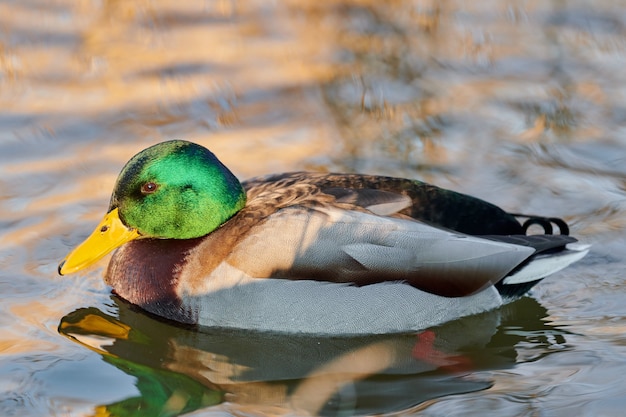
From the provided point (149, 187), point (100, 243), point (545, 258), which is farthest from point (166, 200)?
point (545, 258)

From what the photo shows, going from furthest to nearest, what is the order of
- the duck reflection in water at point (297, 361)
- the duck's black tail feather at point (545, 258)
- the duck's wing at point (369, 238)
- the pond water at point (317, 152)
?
the duck's black tail feather at point (545, 258)
the duck's wing at point (369, 238)
the pond water at point (317, 152)
the duck reflection in water at point (297, 361)

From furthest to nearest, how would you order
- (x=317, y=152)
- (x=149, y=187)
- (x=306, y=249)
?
(x=317, y=152) → (x=149, y=187) → (x=306, y=249)

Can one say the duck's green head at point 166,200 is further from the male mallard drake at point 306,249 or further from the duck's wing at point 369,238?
the duck's wing at point 369,238

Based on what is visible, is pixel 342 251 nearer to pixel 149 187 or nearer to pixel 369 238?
pixel 369 238

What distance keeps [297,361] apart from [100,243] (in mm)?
1264

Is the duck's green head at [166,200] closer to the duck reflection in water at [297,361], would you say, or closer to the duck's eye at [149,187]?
the duck's eye at [149,187]

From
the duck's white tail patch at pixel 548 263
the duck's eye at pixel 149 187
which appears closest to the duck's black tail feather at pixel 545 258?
the duck's white tail patch at pixel 548 263

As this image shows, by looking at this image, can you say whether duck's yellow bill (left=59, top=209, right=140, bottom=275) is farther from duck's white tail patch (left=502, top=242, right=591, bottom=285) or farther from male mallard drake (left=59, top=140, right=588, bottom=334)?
duck's white tail patch (left=502, top=242, right=591, bottom=285)

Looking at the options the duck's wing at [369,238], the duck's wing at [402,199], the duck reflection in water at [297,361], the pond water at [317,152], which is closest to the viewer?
the duck reflection in water at [297,361]

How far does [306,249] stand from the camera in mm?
6172

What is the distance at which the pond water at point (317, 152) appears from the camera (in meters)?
5.93

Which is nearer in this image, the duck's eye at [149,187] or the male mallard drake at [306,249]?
the male mallard drake at [306,249]

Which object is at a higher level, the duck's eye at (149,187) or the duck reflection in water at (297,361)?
the duck's eye at (149,187)

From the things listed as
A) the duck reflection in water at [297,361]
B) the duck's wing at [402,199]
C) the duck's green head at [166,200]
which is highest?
the duck's wing at [402,199]
